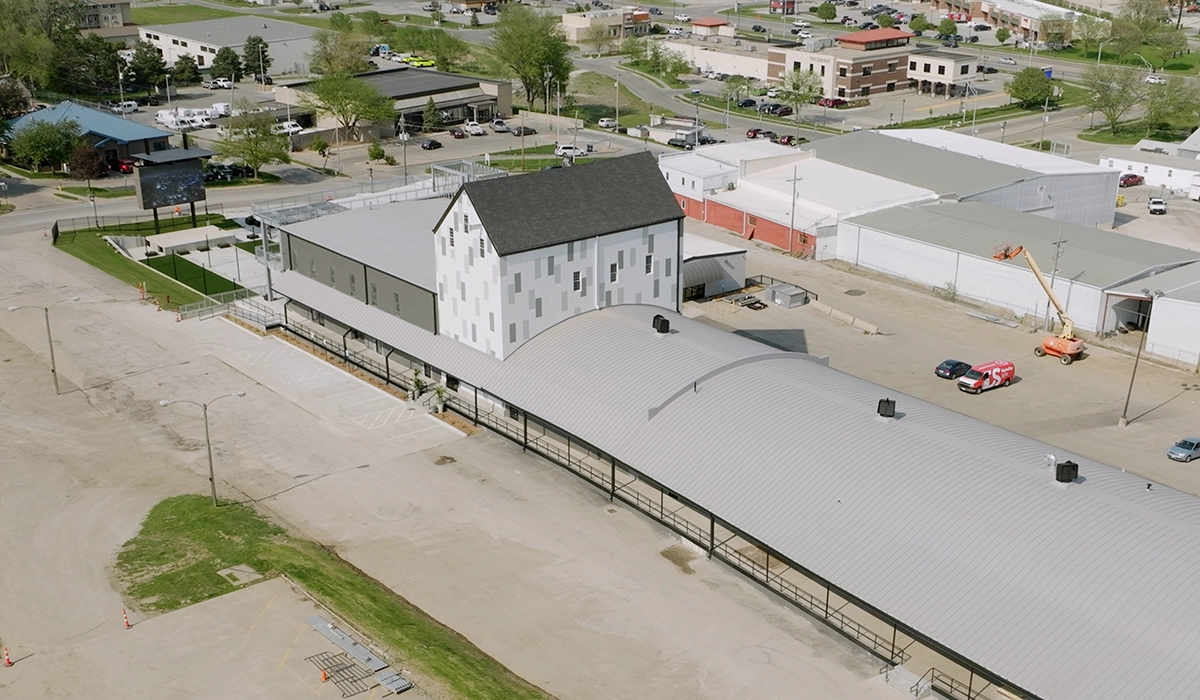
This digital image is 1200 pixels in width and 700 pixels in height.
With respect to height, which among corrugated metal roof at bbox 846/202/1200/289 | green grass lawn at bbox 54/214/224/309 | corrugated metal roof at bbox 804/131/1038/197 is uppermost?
corrugated metal roof at bbox 804/131/1038/197

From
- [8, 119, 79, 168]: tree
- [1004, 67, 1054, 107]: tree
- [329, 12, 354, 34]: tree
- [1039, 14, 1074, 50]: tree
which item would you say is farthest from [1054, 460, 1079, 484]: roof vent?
[1039, 14, 1074, 50]: tree

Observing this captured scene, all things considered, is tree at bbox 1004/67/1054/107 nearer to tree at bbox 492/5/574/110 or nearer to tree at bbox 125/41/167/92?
tree at bbox 492/5/574/110

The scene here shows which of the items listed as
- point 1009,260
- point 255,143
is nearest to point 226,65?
point 255,143

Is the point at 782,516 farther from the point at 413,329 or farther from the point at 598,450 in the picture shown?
the point at 413,329

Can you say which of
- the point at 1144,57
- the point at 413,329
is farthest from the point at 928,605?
the point at 1144,57

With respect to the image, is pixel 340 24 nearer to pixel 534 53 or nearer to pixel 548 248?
pixel 534 53

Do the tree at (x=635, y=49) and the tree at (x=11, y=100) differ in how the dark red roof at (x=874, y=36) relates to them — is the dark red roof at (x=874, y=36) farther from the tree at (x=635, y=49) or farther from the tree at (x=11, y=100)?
the tree at (x=11, y=100)
